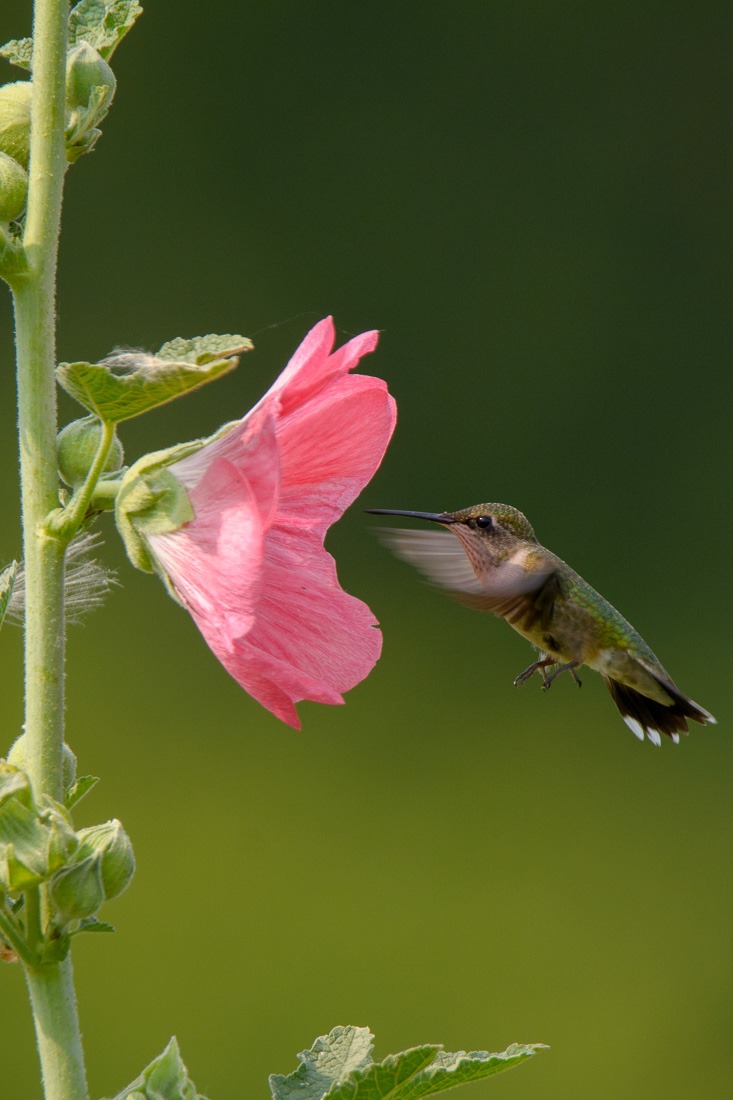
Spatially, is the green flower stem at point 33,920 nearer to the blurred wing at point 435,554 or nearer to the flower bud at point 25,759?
the flower bud at point 25,759

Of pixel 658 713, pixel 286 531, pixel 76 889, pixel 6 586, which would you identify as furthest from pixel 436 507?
pixel 76 889

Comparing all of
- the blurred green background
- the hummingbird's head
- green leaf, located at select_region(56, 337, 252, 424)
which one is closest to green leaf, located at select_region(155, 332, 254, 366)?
green leaf, located at select_region(56, 337, 252, 424)

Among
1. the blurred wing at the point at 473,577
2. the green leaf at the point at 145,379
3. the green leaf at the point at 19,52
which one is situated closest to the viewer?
the green leaf at the point at 145,379

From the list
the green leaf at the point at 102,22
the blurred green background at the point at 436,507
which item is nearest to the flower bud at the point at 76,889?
the green leaf at the point at 102,22

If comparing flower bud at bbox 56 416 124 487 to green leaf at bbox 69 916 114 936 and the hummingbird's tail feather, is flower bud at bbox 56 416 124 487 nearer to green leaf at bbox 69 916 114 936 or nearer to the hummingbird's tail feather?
green leaf at bbox 69 916 114 936

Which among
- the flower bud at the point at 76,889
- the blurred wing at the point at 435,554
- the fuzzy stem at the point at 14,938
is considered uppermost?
the blurred wing at the point at 435,554

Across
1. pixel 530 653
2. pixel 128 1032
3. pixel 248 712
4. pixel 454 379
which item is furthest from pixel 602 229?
pixel 128 1032

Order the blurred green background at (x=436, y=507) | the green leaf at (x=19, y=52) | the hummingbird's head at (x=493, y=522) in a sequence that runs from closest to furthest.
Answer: the green leaf at (x=19, y=52) < the hummingbird's head at (x=493, y=522) < the blurred green background at (x=436, y=507)
